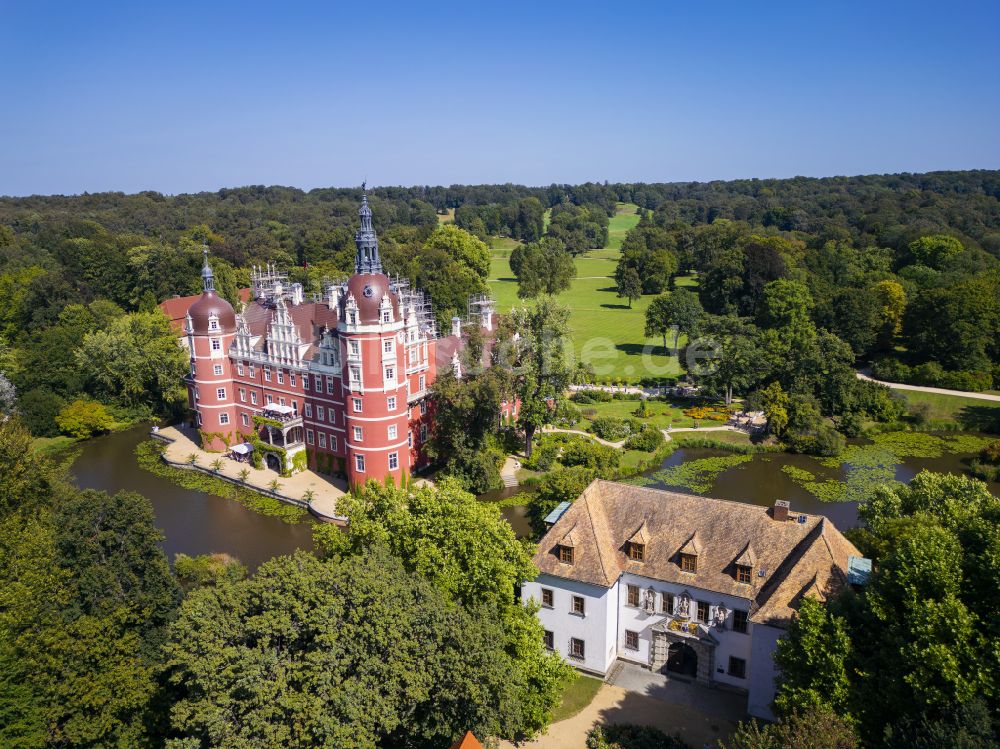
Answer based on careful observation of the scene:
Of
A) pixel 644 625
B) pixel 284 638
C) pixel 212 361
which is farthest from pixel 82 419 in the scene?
pixel 644 625

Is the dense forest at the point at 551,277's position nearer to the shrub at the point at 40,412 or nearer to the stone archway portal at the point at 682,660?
Answer: the shrub at the point at 40,412

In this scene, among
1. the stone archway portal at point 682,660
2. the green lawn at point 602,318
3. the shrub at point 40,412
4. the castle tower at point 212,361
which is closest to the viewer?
the stone archway portal at point 682,660

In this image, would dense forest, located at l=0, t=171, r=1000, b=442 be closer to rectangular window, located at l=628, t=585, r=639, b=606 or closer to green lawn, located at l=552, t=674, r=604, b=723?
rectangular window, located at l=628, t=585, r=639, b=606

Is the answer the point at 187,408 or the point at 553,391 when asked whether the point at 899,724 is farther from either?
the point at 187,408

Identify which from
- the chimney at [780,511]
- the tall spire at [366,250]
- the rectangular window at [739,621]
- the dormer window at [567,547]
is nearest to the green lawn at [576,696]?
the dormer window at [567,547]

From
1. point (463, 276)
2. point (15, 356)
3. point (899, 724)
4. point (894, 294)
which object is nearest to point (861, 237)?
point (894, 294)
